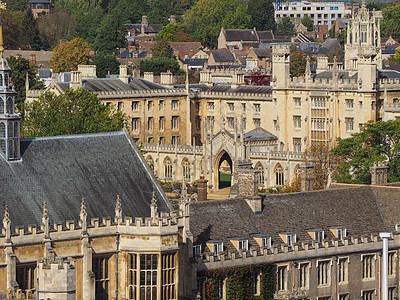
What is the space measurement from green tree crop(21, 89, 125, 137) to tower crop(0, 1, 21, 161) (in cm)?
3109

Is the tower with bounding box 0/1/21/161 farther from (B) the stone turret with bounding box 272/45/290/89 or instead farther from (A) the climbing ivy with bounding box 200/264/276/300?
(B) the stone turret with bounding box 272/45/290/89

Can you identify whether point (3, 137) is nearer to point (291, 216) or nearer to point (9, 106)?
point (9, 106)

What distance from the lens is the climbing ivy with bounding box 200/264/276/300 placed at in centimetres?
6694

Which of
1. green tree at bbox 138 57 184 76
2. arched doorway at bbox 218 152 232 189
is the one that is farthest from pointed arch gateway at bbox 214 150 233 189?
green tree at bbox 138 57 184 76

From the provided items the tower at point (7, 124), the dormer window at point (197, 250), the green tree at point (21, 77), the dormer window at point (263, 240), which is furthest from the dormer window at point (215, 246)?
the green tree at point (21, 77)

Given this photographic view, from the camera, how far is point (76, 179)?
2549 inches

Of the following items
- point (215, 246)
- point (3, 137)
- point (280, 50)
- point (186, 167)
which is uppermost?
point (280, 50)

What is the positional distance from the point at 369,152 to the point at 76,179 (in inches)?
1652

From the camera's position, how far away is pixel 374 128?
108938mm

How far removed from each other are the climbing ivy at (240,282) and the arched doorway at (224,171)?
178 ft

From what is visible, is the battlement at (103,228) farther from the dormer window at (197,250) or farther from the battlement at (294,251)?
the battlement at (294,251)

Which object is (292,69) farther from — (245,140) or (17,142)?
(17,142)

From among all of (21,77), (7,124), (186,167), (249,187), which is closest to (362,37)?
(186,167)

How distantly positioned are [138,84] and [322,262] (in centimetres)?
6987
